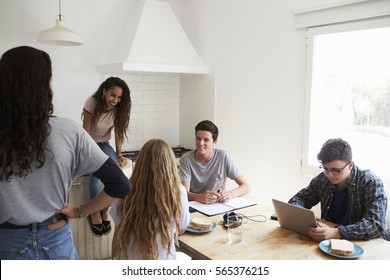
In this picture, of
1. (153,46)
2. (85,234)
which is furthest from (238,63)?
(85,234)

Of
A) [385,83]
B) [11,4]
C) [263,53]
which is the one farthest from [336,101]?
[11,4]

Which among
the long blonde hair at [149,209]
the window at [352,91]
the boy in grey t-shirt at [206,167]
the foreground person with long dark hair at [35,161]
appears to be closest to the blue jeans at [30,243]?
the foreground person with long dark hair at [35,161]

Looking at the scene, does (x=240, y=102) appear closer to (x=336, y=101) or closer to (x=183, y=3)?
(x=336, y=101)

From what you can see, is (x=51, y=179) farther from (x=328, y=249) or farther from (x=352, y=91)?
(x=352, y=91)

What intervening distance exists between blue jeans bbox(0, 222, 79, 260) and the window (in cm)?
232

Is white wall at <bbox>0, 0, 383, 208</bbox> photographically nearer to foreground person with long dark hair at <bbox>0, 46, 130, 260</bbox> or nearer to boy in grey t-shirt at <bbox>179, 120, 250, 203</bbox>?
boy in grey t-shirt at <bbox>179, 120, 250, 203</bbox>

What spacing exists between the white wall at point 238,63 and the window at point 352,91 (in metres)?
0.11

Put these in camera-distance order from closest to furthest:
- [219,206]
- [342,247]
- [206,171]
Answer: [342,247], [219,206], [206,171]

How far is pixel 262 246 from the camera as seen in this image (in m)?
1.79

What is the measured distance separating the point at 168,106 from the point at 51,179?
3.47 meters

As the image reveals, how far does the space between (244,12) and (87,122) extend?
1905 millimetres


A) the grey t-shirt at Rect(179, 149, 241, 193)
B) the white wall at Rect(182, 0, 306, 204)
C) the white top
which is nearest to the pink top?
the grey t-shirt at Rect(179, 149, 241, 193)

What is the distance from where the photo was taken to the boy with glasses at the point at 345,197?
6.13ft

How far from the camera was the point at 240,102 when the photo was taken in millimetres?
3850
